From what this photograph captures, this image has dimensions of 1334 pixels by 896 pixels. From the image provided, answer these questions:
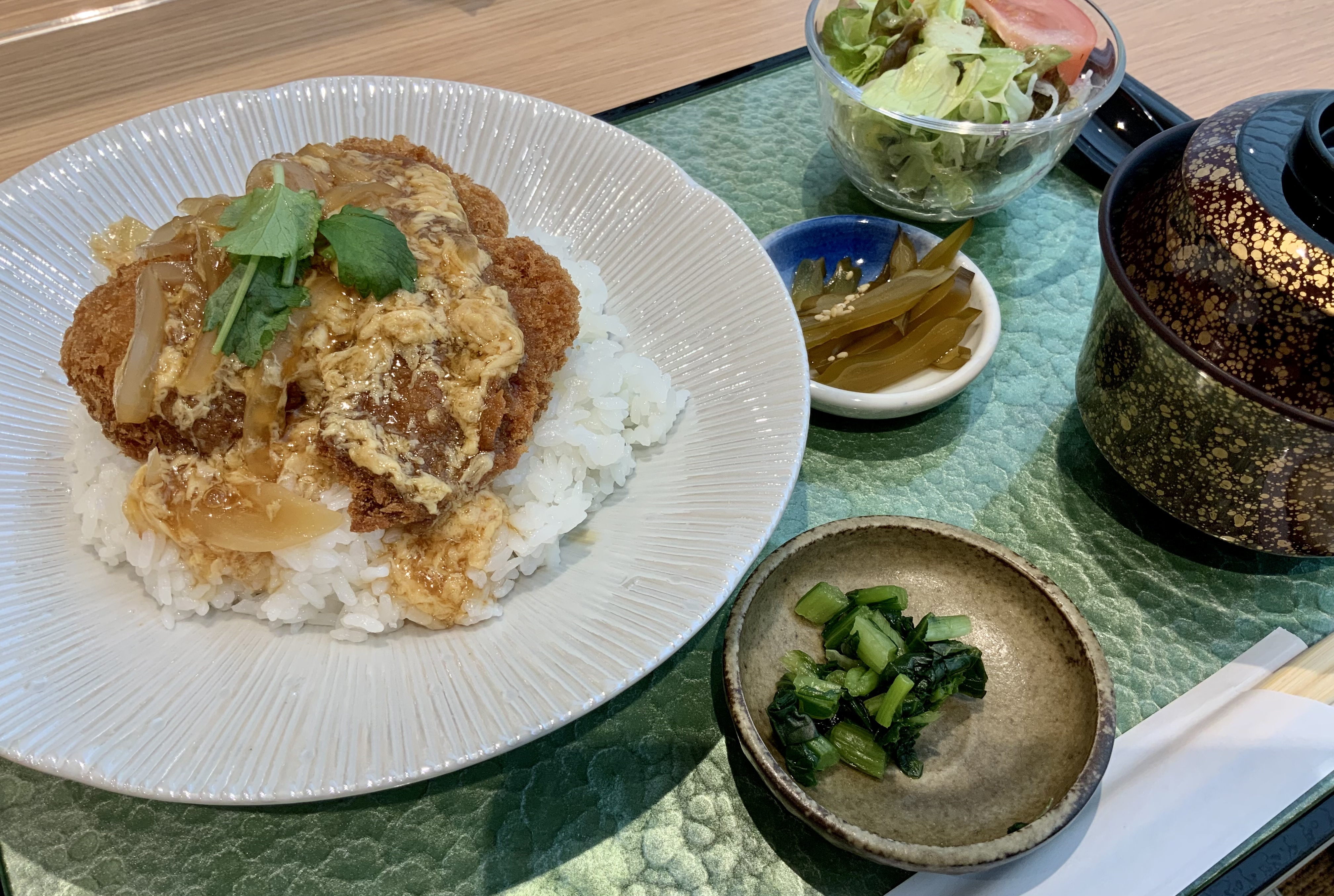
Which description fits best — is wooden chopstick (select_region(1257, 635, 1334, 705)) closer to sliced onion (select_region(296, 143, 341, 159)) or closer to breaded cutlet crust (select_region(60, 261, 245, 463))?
breaded cutlet crust (select_region(60, 261, 245, 463))

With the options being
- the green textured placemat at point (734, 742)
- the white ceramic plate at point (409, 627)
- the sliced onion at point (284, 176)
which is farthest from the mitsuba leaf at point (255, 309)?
the green textured placemat at point (734, 742)

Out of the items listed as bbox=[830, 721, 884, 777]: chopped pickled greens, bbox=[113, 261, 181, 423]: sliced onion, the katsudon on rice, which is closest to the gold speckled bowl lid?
bbox=[830, 721, 884, 777]: chopped pickled greens

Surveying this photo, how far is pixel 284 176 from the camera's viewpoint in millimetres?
1981

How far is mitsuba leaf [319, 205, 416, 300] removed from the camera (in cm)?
183

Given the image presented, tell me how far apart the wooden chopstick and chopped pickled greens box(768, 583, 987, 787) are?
28.1 inches

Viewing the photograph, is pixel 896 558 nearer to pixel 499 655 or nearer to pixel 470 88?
pixel 499 655

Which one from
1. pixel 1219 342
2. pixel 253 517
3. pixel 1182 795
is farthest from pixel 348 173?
pixel 1182 795

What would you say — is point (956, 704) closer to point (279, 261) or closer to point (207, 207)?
point (279, 261)

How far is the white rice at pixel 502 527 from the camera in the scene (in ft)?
6.22

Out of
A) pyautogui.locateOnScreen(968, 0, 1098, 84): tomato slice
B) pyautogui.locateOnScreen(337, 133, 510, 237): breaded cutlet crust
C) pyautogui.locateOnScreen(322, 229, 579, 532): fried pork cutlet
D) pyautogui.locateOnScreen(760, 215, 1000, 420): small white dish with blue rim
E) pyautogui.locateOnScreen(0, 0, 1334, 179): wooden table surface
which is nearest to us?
pyautogui.locateOnScreen(322, 229, 579, 532): fried pork cutlet

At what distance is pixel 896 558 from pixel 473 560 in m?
1.01

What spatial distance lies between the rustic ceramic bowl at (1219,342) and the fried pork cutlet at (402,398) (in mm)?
1340

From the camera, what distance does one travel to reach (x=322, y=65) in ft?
11.1

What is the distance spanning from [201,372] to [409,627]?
702mm
